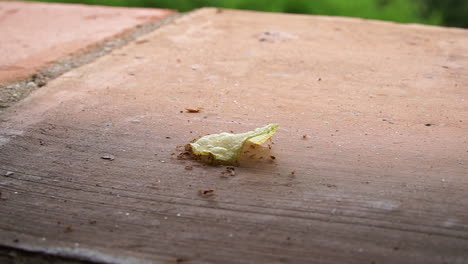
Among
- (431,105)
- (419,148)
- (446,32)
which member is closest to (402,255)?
(419,148)

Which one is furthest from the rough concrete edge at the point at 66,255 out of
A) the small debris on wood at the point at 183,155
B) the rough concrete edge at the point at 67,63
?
the rough concrete edge at the point at 67,63

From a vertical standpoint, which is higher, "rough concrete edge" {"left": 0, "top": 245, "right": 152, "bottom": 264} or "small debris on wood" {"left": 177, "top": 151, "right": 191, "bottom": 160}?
"small debris on wood" {"left": 177, "top": 151, "right": 191, "bottom": 160}

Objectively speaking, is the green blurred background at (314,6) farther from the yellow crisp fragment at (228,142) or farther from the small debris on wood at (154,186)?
the small debris on wood at (154,186)

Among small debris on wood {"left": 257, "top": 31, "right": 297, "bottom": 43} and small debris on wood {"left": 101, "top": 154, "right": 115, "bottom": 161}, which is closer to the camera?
small debris on wood {"left": 101, "top": 154, "right": 115, "bottom": 161}

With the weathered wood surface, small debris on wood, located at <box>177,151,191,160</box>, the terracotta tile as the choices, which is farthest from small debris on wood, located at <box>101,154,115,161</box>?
the terracotta tile

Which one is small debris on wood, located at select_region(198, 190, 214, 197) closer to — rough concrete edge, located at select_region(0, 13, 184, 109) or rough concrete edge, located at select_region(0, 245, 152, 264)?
rough concrete edge, located at select_region(0, 245, 152, 264)

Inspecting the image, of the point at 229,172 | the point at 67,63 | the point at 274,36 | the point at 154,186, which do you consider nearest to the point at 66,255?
the point at 154,186

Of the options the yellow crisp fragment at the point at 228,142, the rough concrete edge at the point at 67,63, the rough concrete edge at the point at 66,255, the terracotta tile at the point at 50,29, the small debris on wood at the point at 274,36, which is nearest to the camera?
the rough concrete edge at the point at 66,255
